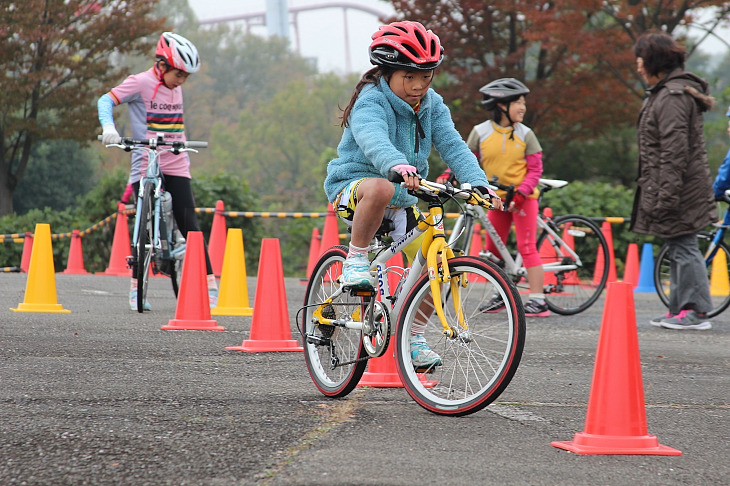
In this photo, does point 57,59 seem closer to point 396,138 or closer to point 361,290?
point 396,138

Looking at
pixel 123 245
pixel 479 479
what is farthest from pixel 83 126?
pixel 479 479

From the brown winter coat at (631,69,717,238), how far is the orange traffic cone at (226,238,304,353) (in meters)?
3.34

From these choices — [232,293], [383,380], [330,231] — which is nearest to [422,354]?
[383,380]

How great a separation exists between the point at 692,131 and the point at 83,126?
1670cm

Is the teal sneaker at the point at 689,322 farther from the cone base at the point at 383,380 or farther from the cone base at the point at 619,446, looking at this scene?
the cone base at the point at 619,446

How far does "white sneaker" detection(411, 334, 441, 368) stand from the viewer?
169 inches

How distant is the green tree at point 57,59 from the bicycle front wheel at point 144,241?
46.6 feet

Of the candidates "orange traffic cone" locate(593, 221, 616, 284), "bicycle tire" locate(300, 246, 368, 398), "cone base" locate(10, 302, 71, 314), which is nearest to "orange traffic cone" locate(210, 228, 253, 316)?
"cone base" locate(10, 302, 71, 314)

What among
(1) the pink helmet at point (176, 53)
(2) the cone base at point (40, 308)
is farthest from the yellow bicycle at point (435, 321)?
(2) the cone base at point (40, 308)

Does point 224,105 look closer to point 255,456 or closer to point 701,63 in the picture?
point 701,63

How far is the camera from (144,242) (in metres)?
7.97

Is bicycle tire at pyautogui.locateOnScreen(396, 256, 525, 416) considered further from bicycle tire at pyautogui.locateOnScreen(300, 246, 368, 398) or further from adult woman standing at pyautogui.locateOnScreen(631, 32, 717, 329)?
adult woman standing at pyautogui.locateOnScreen(631, 32, 717, 329)

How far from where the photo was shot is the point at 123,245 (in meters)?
14.9

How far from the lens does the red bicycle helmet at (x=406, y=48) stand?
4371mm
